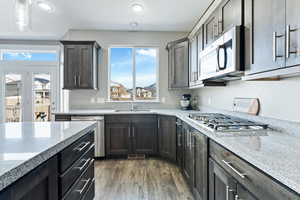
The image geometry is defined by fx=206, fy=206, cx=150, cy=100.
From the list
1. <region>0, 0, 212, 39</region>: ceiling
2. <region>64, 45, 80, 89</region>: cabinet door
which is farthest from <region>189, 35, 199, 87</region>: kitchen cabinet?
<region>64, 45, 80, 89</region>: cabinet door

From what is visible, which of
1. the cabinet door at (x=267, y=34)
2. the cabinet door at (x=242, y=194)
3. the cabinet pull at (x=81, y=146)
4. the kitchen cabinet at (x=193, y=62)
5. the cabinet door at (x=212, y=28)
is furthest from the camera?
the kitchen cabinet at (x=193, y=62)

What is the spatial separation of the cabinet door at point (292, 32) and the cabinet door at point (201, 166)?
3.14ft

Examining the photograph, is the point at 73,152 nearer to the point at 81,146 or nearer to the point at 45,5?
the point at 81,146

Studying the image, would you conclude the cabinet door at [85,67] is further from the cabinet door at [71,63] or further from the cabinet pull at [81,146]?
the cabinet pull at [81,146]

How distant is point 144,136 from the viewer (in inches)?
158

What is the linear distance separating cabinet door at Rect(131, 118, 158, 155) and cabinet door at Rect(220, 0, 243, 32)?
231 centimetres

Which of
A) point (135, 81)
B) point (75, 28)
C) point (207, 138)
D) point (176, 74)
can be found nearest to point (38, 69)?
point (75, 28)

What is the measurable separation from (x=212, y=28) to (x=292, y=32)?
1.41 metres

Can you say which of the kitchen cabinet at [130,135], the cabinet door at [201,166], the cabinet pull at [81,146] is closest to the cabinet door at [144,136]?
the kitchen cabinet at [130,135]

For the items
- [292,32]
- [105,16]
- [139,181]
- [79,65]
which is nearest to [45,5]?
[105,16]

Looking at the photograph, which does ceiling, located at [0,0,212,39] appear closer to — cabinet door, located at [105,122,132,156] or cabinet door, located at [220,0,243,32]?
cabinet door, located at [220,0,243,32]

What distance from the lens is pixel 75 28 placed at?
441cm

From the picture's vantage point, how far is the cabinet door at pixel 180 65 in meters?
3.87

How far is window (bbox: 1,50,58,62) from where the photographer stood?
4.97m
